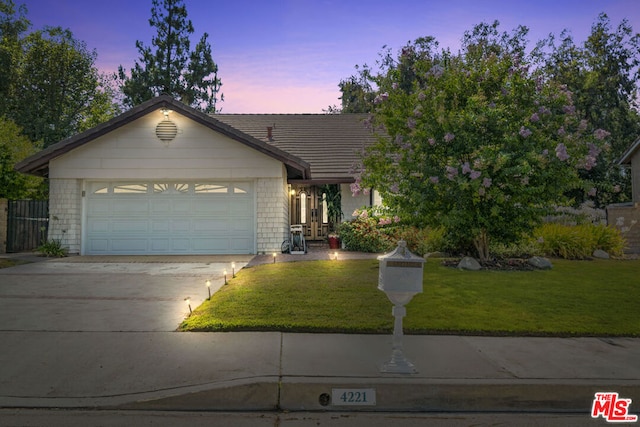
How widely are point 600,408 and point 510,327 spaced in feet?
6.75

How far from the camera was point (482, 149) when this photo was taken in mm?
9266

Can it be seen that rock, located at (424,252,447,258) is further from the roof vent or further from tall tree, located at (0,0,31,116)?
tall tree, located at (0,0,31,116)

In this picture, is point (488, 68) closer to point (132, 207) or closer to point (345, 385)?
point (345, 385)

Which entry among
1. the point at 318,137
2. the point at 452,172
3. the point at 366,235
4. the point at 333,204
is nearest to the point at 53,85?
the point at 318,137

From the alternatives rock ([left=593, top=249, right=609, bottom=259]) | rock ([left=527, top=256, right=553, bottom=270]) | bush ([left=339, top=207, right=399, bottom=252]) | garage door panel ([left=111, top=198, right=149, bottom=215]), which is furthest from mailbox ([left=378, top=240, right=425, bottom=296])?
garage door panel ([left=111, top=198, right=149, bottom=215])

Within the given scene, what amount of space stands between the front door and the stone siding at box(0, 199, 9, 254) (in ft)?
32.0

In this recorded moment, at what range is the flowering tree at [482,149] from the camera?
9430 mm

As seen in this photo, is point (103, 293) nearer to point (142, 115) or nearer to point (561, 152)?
point (142, 115)

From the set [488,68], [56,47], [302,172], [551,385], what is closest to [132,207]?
[302,172]

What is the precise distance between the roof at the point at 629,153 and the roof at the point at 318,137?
1262 cm

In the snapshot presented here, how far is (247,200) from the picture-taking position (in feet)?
48.4

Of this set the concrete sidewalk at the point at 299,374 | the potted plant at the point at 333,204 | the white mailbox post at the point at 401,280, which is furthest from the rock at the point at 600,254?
the white mailbox post at the point at 401,280

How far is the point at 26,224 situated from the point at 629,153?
2595 centimetres

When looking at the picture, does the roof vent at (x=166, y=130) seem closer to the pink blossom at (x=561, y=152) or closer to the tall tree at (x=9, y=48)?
the pink blossom at (x=561, y=152)
